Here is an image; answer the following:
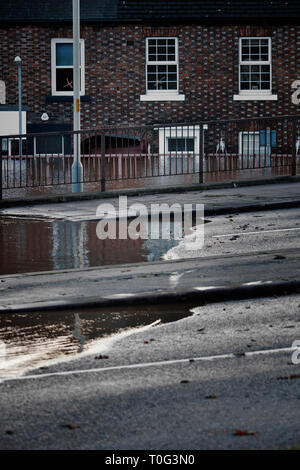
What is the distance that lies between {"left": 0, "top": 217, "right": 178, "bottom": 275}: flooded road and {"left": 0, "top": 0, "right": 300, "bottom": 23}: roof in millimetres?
18471

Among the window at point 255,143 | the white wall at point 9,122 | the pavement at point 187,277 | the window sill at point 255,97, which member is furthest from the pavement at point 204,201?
the white wall at point 9,122

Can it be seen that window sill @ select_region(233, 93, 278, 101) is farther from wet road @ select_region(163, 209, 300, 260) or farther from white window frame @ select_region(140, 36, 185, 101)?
wet road @ select_region(163, 209, 300, 260)

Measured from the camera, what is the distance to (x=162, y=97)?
3309 cm

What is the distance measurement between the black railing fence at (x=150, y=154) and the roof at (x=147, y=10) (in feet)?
41.8

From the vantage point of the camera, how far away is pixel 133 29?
1292 inches

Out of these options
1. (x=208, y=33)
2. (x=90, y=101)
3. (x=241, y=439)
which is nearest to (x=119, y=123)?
(x=90, y=101)

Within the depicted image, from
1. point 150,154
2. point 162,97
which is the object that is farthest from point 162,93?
point 150,154

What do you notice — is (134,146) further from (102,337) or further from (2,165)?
(102,337)

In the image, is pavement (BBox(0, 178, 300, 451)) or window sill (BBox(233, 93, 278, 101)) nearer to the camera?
pavement (BBox(0, 178, 300, 451))

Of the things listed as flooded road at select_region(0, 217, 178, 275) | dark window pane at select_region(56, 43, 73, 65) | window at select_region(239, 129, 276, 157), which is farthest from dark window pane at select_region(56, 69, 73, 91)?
flooded road at select_region(0, 217, 178, 275)

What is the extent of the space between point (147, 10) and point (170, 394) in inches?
1099

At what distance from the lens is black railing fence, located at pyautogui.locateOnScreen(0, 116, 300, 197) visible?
18.4m

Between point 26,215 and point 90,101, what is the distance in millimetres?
17182
